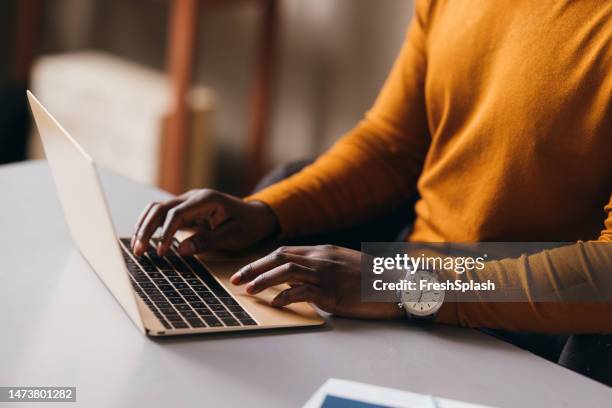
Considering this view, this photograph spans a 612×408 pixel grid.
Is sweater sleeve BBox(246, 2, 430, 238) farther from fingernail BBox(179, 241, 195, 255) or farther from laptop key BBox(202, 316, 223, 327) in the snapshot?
laptop key BBox(202, 316, 223, 327)

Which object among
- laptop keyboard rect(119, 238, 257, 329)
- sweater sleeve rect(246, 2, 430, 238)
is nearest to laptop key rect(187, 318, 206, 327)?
laptop keyboard rect(119, 238, 257, 329)

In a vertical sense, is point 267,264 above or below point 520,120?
below

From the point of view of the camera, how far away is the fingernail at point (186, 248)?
1.19m

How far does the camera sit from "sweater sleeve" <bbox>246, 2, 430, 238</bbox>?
142 cm

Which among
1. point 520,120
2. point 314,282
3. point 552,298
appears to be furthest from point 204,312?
point 520,120

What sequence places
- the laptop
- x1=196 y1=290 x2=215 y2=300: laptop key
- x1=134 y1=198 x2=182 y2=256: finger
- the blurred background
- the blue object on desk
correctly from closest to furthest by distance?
the blue object on desk, the laptop, x1=196 y1=290 x2=215 y2=300: laptop key, x1=134 y1=198 x2=182 y2=256: finger, the blurred background

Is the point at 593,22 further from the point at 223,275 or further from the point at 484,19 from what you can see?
the point at 223,275

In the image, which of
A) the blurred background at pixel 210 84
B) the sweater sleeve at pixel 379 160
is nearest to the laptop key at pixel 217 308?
the sweater sleeve at pixel 379 160

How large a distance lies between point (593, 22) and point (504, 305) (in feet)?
Result: 1.32

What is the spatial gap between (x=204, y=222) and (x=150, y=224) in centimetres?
10

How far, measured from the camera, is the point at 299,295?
41.5 inches

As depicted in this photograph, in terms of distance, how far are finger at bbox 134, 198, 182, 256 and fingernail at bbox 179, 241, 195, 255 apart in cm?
4

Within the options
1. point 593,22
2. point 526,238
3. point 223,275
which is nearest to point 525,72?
point 593,22

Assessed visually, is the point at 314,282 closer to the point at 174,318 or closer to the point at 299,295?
the point at 299,295
